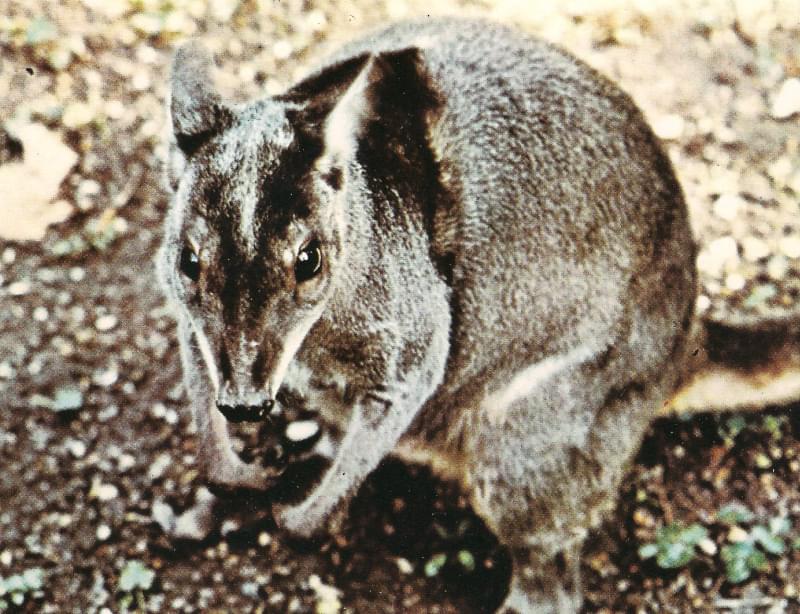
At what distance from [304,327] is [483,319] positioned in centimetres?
63

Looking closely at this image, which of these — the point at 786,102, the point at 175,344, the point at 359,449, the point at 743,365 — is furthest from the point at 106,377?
the point at 786,102

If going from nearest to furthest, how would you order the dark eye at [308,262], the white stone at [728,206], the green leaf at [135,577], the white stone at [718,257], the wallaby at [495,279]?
the dark eye at [308,262] → the wallaby at [495,279] → the green leaf at [135,577] → the white stone at [718,257] → the white stone at [728,206]

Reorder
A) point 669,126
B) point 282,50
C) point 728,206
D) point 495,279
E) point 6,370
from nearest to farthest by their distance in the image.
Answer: point 495,279 → point 6,370 → point 728,206 → point 669,126 → point 282,50

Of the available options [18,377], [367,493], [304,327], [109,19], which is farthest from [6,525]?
[109,19]

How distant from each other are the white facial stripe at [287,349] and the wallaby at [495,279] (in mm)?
108

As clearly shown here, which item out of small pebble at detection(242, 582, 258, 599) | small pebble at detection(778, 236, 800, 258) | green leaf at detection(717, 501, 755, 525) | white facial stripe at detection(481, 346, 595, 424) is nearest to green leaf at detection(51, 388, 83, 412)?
small pebble at detection(242, 582, 258, 599)

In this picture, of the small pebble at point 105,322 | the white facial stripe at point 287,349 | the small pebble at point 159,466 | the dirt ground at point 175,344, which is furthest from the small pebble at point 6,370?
the white facial stripe at point 287,349

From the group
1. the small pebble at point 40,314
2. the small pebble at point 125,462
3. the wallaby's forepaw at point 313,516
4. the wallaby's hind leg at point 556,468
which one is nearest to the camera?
the wallaby's hind leg at point 556,468

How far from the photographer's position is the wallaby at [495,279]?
2.62m

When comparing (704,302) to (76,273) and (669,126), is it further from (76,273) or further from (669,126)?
(76,273)

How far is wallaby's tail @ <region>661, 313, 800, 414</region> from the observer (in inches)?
111

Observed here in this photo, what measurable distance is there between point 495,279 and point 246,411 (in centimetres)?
85

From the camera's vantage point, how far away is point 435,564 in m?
3.20

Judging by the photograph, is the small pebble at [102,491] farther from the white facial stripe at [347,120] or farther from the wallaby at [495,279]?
the white facial stripe at [347,120]
